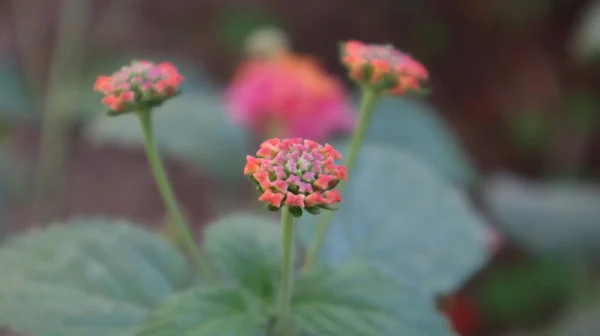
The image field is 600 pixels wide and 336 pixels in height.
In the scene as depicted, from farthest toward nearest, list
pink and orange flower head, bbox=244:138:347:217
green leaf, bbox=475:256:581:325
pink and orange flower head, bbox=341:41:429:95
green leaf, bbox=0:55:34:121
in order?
green leaf, bbox=0:55:34:121
green leaf, bbox=475:256:581:325
pink and orange flower head, bbox=341:41:429:95
pink and orange flower head, bbox=244:138:347:217

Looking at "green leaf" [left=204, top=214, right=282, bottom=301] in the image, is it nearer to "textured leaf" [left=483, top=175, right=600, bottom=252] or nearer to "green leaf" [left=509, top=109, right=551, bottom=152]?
"textured leaf" [left=483, top=175, right=600, bottom=252]

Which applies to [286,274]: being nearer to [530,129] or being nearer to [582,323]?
[582,323]

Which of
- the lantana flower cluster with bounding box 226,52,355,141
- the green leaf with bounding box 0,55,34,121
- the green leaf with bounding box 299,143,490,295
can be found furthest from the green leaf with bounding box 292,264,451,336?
the green leaf with bounding box 0,55,34,121

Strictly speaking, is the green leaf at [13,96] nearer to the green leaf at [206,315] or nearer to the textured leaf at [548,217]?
the textured leaf at [548,217]

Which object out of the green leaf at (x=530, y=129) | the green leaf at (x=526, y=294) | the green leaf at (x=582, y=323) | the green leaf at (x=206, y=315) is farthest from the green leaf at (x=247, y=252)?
the green leaf at (x=530, y=129)

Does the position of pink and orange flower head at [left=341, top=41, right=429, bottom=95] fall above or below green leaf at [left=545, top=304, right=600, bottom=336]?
below

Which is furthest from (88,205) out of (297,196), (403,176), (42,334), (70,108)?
(297,196)
